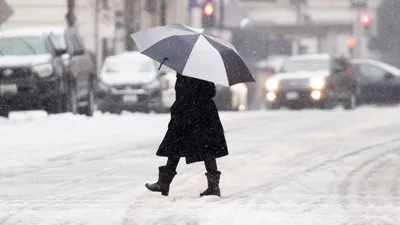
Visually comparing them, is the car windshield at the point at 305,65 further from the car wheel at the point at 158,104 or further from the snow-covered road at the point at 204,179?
the snow-covered road at the point at 204,179

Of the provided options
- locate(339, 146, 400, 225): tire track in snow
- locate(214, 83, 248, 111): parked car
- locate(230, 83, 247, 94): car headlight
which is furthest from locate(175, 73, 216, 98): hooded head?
locate(230, 83, 247, 94): car headlight

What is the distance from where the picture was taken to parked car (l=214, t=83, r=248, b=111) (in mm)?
33031

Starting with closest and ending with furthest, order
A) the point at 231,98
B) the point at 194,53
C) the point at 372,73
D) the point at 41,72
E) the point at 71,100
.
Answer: the point at 194,53, the point at 41,72, the point at 71,100, the point at 231,98, the point at 372,73

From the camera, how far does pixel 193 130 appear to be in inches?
459

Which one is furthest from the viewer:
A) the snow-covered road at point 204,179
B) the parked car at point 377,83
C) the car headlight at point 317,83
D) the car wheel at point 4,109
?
the parked car at point 377,83

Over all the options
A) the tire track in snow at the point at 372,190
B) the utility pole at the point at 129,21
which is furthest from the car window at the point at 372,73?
the tire track in snow at the point at 372,190

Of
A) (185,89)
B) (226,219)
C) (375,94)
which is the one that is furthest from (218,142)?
(375,94)

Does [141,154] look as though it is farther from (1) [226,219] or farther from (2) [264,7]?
→ (2) [264,7]

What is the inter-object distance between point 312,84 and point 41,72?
9319mm

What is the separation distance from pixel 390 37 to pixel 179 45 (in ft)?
232

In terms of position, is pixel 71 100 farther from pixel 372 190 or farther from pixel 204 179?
pixel 372 190

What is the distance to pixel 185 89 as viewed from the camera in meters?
11.7

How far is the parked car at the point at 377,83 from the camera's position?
3656 cm

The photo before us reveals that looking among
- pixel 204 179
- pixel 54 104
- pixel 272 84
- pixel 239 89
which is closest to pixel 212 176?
pixel 204 179
